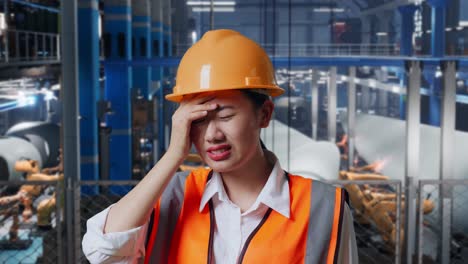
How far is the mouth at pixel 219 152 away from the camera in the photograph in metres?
0.88

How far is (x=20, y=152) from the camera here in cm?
714

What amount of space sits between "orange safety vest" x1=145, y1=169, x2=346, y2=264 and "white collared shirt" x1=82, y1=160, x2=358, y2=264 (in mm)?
13

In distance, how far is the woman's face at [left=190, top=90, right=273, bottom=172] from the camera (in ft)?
2.86

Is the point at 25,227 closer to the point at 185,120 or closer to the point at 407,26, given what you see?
the point at 407,26

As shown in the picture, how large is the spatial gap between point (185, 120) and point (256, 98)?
0.39 ft

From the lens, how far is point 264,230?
0.90 meters

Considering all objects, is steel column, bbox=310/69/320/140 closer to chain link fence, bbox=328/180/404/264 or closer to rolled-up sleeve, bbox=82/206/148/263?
chain link fence, bbox=328/180/404/264

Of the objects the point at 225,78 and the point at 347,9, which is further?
the point at 347,9

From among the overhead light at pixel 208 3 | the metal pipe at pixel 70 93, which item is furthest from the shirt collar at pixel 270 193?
the overhead light at pixel 208 3

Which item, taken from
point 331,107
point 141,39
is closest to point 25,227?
point 141,39

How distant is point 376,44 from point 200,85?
24.7 ft

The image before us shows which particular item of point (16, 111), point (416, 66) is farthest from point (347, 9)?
point (16, 111)

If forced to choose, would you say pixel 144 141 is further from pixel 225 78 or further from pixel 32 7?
pixel 225 78

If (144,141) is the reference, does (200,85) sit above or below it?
above
